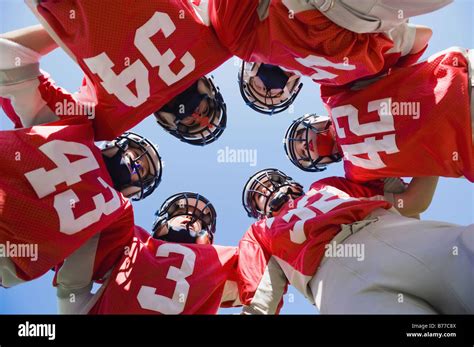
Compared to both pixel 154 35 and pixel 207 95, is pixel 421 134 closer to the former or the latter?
pixel 207 95

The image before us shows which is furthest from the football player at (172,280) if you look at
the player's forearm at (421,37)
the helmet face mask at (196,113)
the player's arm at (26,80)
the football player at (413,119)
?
the player's forearm at (421,37)

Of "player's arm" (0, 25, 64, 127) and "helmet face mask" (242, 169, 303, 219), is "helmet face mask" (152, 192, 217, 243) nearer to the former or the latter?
"helmet face mask" (242, 169, 303, 219)

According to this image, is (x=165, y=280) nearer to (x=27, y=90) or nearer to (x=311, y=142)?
(x=27, y=90)

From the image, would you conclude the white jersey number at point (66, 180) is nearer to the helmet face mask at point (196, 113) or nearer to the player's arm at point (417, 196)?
the helmet face mask at point (196, 113)

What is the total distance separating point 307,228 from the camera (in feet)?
6.79

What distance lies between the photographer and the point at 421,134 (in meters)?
2.05

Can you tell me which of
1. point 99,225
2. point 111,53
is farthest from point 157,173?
point 111,53

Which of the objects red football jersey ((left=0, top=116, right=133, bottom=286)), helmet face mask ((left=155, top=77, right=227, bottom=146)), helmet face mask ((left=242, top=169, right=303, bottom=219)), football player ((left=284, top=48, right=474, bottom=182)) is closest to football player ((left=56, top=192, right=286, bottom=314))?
red football jersey ((left=0, top=116, right=133, bottom=286))

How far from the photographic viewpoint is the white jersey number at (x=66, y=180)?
→ 5.69 ft

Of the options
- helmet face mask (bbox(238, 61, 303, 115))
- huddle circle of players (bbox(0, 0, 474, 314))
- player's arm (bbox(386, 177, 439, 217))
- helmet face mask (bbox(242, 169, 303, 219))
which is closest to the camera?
huddle circle of players (bbox(0, 0, 474, 314))

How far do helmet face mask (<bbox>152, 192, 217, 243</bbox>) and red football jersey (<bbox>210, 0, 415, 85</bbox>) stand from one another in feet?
3.98

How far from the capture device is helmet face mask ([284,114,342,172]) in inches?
107

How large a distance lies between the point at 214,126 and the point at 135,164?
0.57 meters

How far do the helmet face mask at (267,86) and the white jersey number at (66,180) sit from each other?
1247mm
